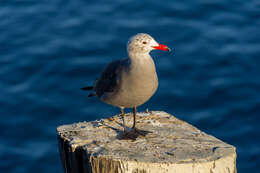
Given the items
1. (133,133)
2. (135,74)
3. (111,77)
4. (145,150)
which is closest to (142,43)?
(135,74)

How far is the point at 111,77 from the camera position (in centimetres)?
645

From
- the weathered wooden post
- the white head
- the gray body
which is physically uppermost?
the white head

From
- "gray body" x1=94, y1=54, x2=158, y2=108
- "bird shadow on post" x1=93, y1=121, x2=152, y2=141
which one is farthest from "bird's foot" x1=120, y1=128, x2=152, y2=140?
"gray body" x1=94, y1=54, x2=158, y2=108

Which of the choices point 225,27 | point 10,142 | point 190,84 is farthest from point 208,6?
point 10,142

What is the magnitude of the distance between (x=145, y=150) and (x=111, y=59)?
7295mm

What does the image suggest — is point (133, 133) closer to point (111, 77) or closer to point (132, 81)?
point (132, 81)

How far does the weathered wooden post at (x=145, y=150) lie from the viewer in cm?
529

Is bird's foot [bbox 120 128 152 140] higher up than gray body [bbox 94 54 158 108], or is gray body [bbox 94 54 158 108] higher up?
gray body [bbox 94 54 158 108]

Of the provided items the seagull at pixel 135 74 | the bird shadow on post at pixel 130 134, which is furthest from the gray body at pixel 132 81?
the bird shadow on post at pixel 130 134

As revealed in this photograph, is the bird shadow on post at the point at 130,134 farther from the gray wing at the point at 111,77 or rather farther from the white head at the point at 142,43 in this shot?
the white head at the point at 142,43

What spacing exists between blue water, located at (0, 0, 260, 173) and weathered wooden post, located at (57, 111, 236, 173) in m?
4.60

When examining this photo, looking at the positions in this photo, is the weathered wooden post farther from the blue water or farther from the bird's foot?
the blue water

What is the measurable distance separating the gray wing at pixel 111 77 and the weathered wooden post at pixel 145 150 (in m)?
0.45

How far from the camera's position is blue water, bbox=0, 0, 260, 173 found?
1119 centimetres
